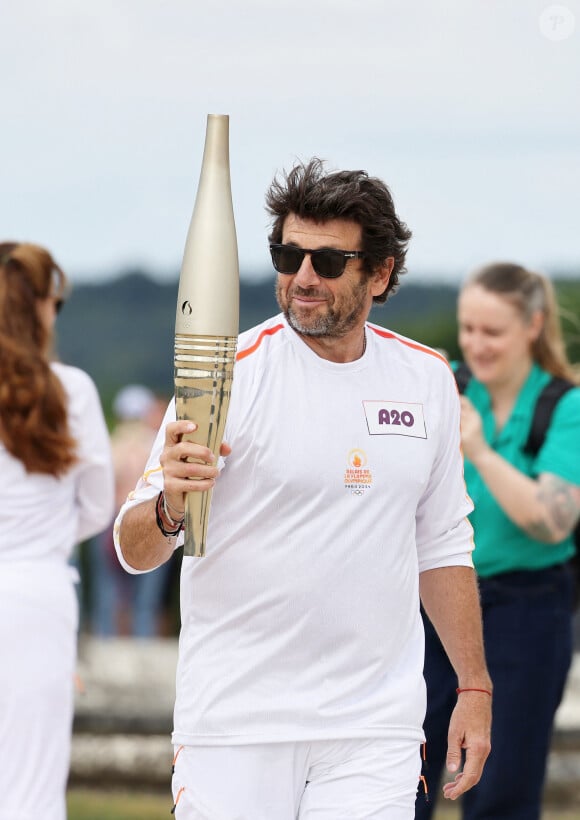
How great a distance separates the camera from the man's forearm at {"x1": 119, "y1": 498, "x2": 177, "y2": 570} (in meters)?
3.27

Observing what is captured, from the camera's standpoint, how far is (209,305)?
2885 mm

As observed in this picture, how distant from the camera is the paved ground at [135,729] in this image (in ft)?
24.4

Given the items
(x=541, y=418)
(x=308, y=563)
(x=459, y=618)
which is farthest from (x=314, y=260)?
(x=541, y=418)

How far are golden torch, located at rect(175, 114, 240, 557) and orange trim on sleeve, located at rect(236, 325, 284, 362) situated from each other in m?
0.53

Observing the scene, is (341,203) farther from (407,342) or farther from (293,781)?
(293,781)

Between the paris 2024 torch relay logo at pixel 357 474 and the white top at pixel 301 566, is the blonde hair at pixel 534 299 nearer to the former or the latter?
the white top at pixel 301 566

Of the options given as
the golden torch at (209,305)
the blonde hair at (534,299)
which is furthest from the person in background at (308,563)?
the blonde hair at (534,299)

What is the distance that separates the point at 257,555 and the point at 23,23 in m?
6.87

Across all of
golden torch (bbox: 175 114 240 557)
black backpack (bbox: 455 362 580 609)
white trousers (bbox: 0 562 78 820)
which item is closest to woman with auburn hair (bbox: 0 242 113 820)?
white trousers (bbox: 0 562 78 820)

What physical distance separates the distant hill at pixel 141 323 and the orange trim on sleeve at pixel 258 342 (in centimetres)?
631

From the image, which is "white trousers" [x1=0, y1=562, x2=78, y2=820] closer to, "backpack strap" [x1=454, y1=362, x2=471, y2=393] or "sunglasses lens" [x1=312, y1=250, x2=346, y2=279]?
"backpack strap" [x1=454, y1=362, x2=471, y2=393]

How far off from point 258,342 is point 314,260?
222 mm

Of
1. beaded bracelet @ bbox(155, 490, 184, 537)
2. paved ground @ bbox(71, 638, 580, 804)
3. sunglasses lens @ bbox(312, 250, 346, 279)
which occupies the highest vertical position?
sunglasses lens @ bbox(312, 250, 346, 279)

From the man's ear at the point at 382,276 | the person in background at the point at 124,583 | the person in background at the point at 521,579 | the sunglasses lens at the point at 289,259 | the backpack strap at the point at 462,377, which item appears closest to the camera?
the sunglasses lens at the point at 289,259
